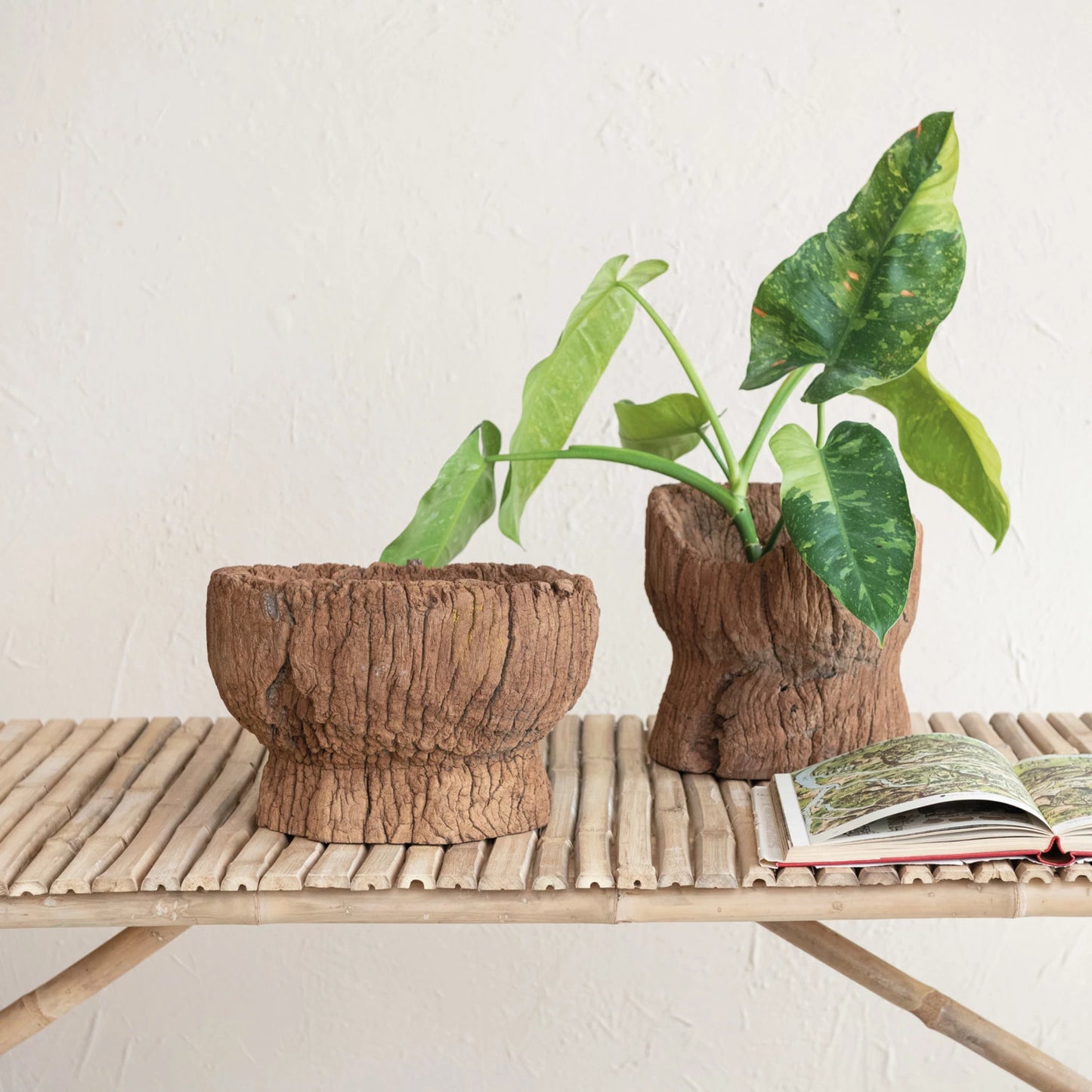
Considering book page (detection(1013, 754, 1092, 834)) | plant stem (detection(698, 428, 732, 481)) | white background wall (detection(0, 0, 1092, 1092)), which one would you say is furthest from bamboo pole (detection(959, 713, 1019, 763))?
white background wall (detection(0, 0, 1092, 1092))

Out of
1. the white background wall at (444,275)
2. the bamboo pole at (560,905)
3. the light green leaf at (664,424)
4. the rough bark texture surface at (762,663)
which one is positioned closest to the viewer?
the bamboo pole at (560,905)

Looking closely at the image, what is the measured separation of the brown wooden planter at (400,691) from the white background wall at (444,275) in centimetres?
69

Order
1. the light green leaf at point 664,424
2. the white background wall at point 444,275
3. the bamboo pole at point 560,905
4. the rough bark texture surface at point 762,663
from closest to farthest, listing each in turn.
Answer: the bamboo pole at point 560,905 → the rough bark texture surface at point 762,663 → the light green leaf at point 664,424 → the white background wall at point 444,275

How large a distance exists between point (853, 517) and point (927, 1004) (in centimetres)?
44

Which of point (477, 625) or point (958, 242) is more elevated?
point (958, 242)

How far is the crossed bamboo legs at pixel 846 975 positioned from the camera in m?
1.00

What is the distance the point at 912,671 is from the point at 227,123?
1047mm

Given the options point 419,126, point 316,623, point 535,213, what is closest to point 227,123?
point 419,126

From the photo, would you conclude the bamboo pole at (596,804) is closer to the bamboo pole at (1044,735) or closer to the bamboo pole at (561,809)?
the bamboo pole at (561,809)

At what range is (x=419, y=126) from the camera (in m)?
1.53

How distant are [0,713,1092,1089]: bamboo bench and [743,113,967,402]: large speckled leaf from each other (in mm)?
324

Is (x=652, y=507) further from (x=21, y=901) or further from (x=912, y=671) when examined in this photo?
(x=912, y=671)

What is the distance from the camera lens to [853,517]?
888mm

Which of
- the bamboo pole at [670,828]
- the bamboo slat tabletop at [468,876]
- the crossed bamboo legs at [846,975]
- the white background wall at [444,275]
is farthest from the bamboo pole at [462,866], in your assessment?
the white background wall at [444,275]
